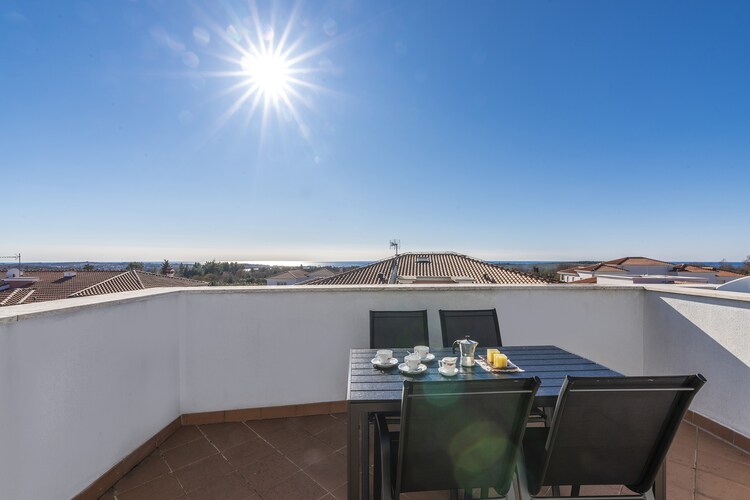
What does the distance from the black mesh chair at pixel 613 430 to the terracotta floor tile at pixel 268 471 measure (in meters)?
1.46

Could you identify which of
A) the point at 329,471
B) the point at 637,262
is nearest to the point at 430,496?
the point at 329,471

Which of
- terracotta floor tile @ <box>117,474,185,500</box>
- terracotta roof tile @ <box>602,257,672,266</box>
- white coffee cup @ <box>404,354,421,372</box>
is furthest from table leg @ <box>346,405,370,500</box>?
terracotta roof tile @ <box>602,257,672,266</box>

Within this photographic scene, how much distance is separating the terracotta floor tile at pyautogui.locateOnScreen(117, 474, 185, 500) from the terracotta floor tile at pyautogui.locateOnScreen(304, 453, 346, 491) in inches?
30.4

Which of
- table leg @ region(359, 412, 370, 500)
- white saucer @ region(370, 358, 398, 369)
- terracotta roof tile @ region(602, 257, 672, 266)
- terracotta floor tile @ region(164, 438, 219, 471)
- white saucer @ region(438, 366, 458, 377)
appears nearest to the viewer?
table leg @ region(359, 412, 370, 500)

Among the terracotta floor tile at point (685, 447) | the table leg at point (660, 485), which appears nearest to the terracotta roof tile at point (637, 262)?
the terracotta floor tile at point (685, 447)

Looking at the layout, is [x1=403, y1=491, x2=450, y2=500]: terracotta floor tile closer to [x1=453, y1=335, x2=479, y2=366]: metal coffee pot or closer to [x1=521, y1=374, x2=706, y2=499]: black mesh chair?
[x1=521, y1=374, x2=706, y2=499]: black mesh chair

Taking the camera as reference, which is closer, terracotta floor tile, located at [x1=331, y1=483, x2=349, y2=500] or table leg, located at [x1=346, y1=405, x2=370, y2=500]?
table leg, located at [x1=346, y1=405, x2=370, y2=500]

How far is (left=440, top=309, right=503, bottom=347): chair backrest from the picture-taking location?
242 cm

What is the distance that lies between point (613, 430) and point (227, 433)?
257cm

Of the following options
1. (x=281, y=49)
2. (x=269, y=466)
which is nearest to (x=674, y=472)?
(x=269, y=466)

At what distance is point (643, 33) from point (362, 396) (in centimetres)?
720

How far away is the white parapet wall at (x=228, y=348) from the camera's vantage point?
144 centimetres

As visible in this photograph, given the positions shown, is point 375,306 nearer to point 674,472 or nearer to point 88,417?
point 88,417

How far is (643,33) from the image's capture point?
4.98 metres
